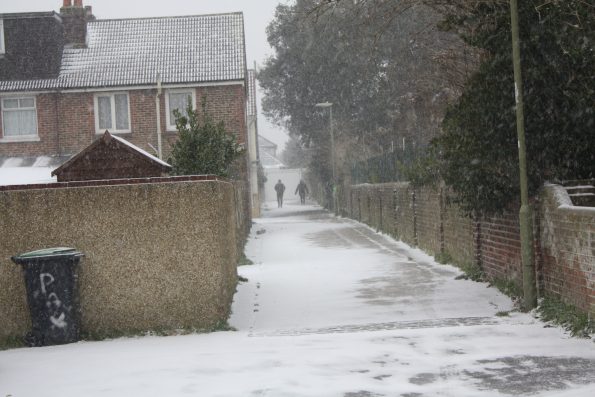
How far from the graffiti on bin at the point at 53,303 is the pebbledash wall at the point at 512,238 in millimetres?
5511

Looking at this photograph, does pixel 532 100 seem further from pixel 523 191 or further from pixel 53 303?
pixel 53 303

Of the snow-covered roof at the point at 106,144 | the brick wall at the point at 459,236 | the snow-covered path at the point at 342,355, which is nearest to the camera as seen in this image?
the snow-covered path at the point at 342,355

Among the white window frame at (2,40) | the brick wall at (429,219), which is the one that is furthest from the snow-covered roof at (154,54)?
the brick wall at (429,219)

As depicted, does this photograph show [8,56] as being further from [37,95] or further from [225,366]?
[225,366]

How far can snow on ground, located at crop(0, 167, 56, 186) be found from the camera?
22.5 meters

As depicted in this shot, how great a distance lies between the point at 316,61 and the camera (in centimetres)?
4347

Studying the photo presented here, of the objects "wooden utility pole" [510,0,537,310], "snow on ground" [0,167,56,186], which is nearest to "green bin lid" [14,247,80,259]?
"wooden utility pole" [510,0,537,310]

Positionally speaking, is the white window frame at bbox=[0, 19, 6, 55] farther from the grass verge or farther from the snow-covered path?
the grass verge

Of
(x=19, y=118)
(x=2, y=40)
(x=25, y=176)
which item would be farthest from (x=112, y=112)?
(x=25, y=176)

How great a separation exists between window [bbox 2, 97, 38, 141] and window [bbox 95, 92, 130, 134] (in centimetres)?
229

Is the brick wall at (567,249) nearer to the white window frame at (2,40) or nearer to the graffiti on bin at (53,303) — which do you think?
the graffiti on bin at (53,303)

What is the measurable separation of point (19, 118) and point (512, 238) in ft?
74.7

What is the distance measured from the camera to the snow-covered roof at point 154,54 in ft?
94.7

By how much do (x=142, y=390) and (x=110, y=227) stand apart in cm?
318
